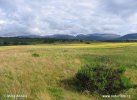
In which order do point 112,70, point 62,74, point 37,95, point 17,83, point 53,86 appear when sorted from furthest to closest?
point 62,74 → point 112,70 → point 53,86 → point 17,83 → point 37,95

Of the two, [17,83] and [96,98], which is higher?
[17,83]

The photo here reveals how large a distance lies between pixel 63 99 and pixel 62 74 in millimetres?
4026

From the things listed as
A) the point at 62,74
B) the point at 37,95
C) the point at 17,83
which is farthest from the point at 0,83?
the point at 62,74

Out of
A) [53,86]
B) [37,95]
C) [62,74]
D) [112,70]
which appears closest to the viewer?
[37,95]

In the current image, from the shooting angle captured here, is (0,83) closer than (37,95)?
No

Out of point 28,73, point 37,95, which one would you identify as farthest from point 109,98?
point 28,73

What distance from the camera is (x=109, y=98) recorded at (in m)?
11.6

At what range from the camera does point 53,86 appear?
12320 mm

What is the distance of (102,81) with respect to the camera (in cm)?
1248

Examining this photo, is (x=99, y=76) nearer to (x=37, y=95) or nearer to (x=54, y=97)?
(x=54, y=97)

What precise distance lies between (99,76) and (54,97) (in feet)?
9.74

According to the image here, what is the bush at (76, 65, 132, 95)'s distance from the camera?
12.3 m

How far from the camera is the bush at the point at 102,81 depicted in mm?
12288

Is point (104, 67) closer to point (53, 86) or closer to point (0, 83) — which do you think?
point (53, 86)
